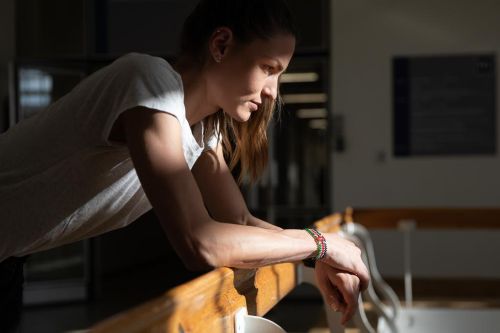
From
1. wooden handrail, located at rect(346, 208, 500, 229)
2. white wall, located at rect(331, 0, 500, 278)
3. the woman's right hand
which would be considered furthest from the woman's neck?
white wall, located at rect(331, 0, 500, 278)

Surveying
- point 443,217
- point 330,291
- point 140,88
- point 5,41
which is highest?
point 5,41

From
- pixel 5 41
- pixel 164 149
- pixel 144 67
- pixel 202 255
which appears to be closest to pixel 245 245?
pixel 202 255

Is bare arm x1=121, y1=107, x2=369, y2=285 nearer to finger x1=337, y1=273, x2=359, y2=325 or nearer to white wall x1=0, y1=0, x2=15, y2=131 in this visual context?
finger x1=337, y1=273, x2=359, y2=325

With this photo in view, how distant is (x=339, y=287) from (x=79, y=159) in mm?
522

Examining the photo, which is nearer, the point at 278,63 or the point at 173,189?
the point at 173,189

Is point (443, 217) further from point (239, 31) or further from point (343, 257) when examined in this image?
point (239, 31)

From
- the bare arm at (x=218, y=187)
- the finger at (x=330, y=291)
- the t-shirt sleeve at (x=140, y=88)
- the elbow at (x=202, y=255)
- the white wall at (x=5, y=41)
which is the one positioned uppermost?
the white wall at (x=5, y=41)

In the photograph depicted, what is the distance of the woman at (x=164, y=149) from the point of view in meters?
1.07

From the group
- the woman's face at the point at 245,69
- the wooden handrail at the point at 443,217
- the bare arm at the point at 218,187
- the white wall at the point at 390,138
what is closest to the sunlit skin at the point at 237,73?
the woman's face at the point at 245,69

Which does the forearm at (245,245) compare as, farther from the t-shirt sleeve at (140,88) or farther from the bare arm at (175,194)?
the t-shirt sleeve at (140,88)

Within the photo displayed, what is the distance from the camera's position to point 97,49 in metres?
7.39

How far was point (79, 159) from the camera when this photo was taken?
3.92 ft

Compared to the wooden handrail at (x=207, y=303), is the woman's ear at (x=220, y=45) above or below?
above

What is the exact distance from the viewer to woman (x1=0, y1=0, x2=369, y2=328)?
107cm
